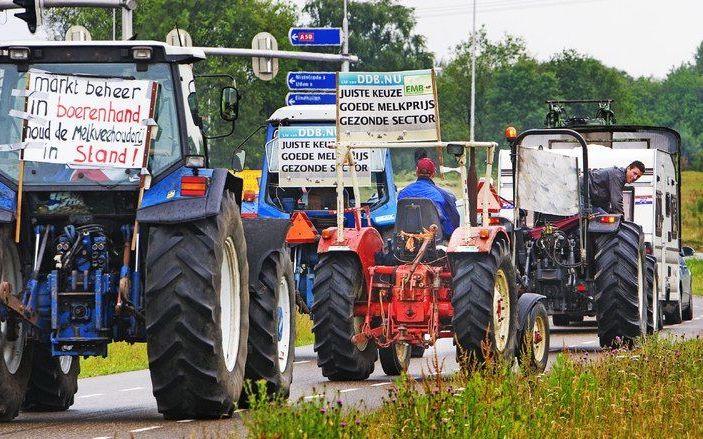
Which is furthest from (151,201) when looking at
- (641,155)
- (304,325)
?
(304,325)

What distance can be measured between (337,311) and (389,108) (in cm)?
209

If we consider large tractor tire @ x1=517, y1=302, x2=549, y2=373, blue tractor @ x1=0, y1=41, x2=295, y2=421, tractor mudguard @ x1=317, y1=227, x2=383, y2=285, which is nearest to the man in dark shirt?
large tractor tire @ x1=517, y1=302, x2=549, y2=373

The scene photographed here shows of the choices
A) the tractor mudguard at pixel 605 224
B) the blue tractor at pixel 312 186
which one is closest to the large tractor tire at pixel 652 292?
the tractor mudguard at pixel 605 224

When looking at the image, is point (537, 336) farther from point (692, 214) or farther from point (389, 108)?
point (692, 214)

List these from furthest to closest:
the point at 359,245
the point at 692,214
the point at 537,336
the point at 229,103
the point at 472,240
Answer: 1. the point at 692,214
2. the point at 537,336
3. the point at 359,245
4. the point at 472,240
5. the point at 229,103

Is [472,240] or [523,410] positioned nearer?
[523,410]

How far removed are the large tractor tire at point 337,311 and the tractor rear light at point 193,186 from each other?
Answer: 5069mm

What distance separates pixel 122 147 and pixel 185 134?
0.61m

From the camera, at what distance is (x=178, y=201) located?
44.1 feet

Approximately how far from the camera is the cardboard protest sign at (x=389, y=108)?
1855 centimetres

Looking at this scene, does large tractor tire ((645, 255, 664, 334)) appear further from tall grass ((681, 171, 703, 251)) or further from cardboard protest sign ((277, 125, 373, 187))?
tall grass ((681, 171, 703, 251))

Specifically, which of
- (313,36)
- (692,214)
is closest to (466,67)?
(692,214)

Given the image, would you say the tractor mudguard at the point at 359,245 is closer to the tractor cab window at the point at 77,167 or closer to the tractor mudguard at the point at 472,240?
the tractor mudguard at the point at 472,240

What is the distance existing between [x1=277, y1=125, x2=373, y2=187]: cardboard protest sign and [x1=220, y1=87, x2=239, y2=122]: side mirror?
11.4 m
